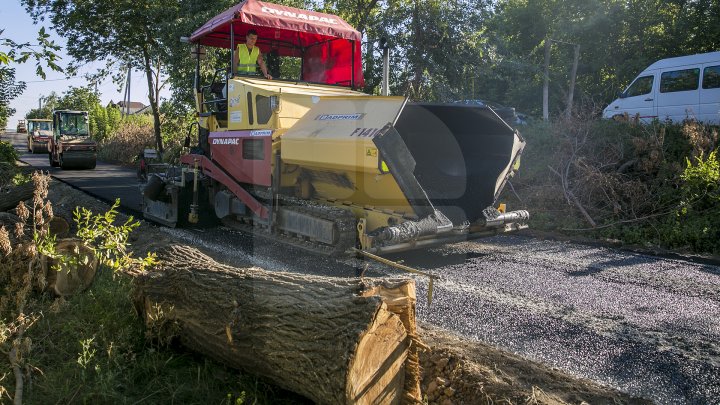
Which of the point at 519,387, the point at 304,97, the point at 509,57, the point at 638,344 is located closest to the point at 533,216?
the point at 304,97

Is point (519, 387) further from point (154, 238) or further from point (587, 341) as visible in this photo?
point (154, 238)

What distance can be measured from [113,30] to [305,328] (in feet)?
69.0

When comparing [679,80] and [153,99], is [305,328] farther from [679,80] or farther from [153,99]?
[153,99]

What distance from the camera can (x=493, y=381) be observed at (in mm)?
3336

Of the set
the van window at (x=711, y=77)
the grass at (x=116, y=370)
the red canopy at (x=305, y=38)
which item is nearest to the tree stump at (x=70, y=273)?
the grass at (x=116, y=370)

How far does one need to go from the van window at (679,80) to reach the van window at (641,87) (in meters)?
0.30

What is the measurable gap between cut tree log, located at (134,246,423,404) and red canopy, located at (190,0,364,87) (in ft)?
15.7

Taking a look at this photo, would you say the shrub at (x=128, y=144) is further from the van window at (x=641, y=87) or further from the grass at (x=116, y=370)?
the grass at (x=116, y=370)

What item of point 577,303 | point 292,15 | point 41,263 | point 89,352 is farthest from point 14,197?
point 577,303

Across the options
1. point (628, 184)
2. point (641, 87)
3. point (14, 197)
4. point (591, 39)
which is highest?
point (591, 39)

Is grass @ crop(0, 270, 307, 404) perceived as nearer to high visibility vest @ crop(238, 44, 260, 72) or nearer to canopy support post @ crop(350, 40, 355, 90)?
high visibility vest @ crop(238, 44, 260, 72)

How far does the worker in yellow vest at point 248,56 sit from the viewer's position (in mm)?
7641

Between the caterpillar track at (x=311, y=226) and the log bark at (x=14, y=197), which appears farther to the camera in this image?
the log bark at (x=14, y=197)

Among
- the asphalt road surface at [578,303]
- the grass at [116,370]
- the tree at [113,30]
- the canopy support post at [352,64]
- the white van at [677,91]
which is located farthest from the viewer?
the tree at [113,30]
